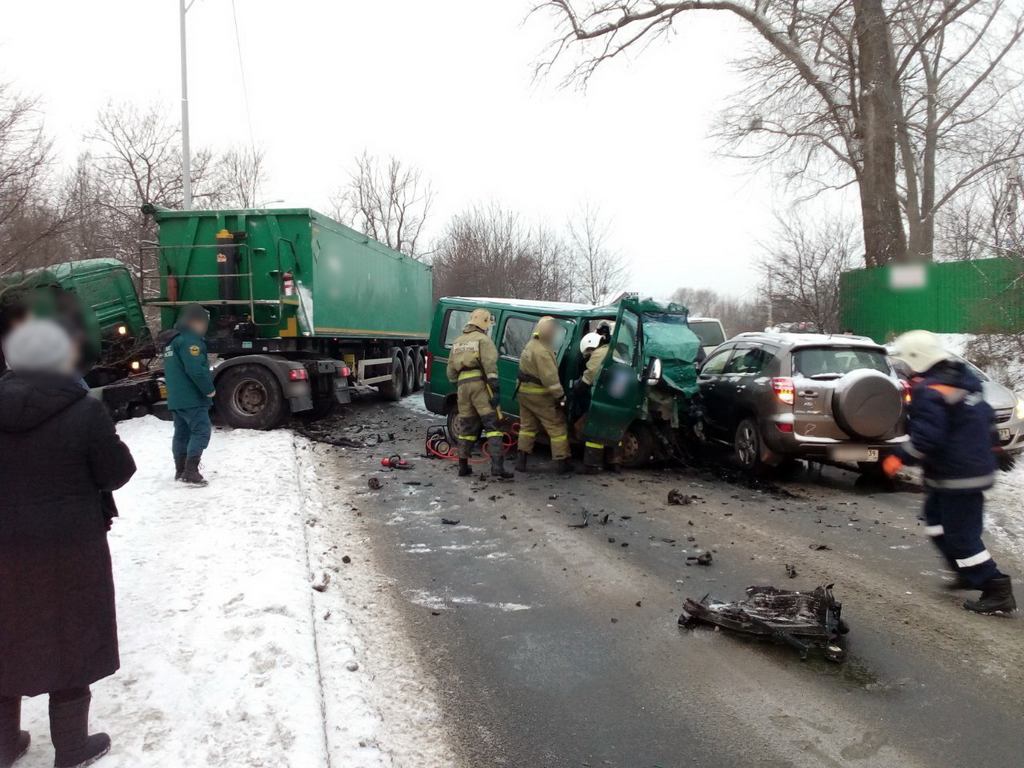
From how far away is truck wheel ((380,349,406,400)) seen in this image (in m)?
16.8

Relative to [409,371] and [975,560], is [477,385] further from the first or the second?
[409,371]

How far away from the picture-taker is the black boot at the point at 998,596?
4426 mm

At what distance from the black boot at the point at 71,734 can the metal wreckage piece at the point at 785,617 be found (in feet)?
10.1

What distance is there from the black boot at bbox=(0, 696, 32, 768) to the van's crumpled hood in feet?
23.7

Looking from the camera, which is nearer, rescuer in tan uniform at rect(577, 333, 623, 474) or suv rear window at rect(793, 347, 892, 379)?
suv rear window at rect(793, 347, 892, 379)

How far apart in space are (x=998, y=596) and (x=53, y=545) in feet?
16.5

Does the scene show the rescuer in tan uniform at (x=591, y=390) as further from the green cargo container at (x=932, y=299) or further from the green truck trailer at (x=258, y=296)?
the green cargo container at (x=932, y=299)

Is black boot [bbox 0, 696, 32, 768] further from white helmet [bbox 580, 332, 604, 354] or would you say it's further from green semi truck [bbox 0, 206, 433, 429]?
green semi truck [bbox 0, 206, 433, 429]

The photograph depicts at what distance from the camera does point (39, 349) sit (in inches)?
105

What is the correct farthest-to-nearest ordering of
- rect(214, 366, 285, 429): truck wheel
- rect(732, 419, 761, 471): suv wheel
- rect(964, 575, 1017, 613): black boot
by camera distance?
rect(214, 366, 285, 429): truck wheel → rect(732, 419, 761, 471): suv wheel → rect(964, 575, 1017, 613): black boot

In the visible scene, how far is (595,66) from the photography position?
70.3 ft

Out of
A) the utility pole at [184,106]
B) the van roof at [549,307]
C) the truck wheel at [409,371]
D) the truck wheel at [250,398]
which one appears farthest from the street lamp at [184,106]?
the van roof at [549,307]

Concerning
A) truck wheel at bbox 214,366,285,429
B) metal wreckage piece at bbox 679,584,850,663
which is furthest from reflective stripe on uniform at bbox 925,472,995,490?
truck wheel at bbox 214,366,285,429

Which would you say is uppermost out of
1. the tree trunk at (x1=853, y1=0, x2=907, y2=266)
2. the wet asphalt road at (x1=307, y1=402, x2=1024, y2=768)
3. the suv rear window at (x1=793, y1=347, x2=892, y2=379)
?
the tree trunk at (x1=853, y1=0, x2=907, y2=266)
